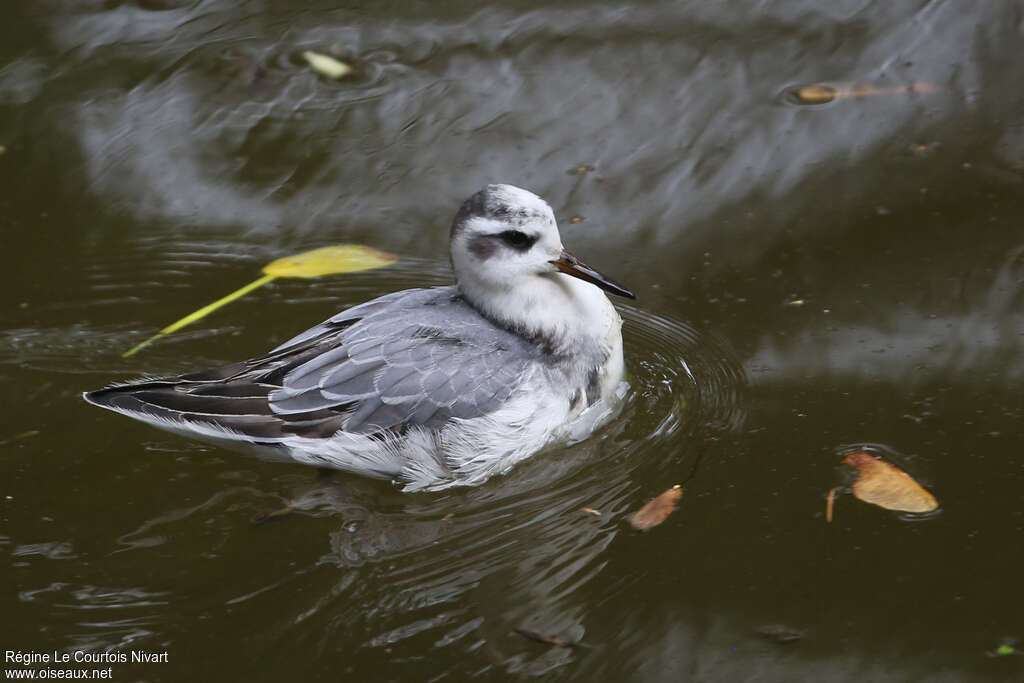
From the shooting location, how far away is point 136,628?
4.31 metres

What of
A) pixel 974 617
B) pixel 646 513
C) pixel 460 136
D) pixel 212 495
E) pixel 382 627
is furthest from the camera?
pixel 460 136

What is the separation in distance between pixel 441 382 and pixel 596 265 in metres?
1.39

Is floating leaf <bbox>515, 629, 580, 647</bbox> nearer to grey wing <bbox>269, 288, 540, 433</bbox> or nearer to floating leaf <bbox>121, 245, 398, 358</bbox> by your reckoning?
grey wing <bbox>269, 288, 540, 433</bbox>

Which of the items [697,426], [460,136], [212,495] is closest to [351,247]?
[460,136]

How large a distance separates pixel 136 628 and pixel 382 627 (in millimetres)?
923

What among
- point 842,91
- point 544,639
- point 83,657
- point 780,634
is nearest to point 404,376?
point 544,639

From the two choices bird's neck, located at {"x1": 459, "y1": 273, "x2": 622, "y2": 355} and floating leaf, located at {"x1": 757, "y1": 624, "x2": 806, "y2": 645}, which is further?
bird's neck, located at {"x1": 459, "y1": 273, "x2": 622, "y2": 355}

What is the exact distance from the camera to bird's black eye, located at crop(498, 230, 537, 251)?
5098mm

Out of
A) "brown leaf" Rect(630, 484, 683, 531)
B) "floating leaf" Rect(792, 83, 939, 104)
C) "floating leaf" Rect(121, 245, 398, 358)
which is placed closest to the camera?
"brown leaf" Rect(630, 484, 683, 531)

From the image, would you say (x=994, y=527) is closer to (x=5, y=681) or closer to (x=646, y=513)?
Result: (x=646, y=513)

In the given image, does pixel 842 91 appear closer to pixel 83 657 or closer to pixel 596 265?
pixel 596 265

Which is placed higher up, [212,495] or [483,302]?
[483,302]

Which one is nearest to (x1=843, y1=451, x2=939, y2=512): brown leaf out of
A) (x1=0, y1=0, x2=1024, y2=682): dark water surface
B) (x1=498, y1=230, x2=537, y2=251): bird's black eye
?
(x1=0, y1=0, x2=1024, y2=682): dark water surface

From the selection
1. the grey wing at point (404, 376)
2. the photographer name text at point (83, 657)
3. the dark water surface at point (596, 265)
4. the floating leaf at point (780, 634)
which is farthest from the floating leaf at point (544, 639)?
the photographer name text at point (83, 657)
